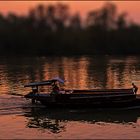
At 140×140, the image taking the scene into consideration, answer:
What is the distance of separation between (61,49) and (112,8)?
28.8m

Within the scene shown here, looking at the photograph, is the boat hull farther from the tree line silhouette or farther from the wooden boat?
the tree line silhouette

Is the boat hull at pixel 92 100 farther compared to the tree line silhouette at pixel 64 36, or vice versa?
the tree line silhouette at pixel 64 36

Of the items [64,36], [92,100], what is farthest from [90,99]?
[64,36]

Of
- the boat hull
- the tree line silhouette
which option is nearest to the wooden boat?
the boat hull

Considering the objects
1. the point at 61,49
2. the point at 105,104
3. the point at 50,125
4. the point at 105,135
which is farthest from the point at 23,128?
the point at 61,49

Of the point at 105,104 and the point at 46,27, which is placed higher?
the point at 46,27

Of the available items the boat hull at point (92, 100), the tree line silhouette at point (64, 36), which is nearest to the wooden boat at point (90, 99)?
the boat hull at point (92, 100)

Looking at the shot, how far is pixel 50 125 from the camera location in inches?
1195

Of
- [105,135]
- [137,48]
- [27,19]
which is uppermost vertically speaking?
[27,19]

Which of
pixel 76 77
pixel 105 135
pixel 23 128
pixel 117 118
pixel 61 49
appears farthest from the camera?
pixel 61 49

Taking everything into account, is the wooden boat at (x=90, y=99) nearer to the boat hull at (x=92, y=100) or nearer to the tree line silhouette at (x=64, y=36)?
the boat hull at (x=92, y=100)

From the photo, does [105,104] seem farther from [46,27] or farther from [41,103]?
[46,27]

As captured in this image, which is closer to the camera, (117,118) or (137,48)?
(117,118)

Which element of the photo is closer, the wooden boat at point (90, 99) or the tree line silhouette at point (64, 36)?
A: the wooden boat at point (90, 99)
